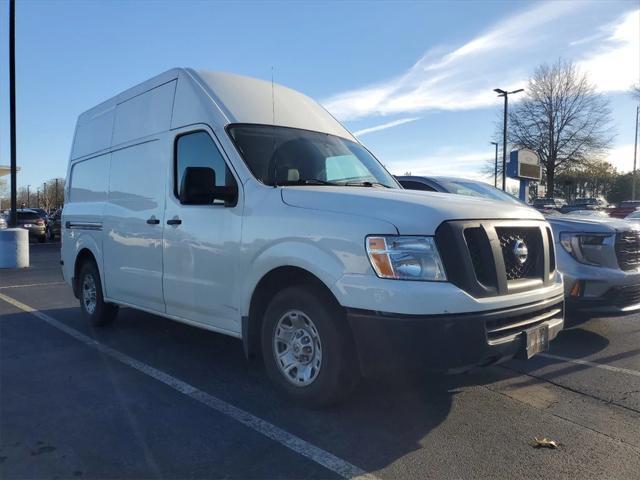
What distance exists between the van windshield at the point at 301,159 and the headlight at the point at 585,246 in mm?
2138

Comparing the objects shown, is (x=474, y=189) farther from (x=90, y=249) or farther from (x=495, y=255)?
(x=90, y=249)

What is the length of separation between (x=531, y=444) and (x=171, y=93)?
4.28m

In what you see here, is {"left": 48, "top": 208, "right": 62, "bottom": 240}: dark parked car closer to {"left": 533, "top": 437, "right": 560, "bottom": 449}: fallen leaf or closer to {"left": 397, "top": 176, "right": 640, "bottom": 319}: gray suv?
{"left": 397, "top": 176, "right": 640, "bottom": 319}: gray suv

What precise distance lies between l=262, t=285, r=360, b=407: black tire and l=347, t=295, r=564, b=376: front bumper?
0.14 meters

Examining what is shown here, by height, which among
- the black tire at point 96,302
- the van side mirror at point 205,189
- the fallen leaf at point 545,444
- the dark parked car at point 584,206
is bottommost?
the fallen leaf at point 545,444

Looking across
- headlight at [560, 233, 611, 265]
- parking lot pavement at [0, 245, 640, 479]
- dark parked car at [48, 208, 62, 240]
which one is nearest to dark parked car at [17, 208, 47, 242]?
dark parked car at [48, 208, 62, 240]

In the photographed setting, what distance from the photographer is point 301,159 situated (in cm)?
468

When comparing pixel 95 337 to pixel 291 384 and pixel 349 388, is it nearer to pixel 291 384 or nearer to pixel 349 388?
pixel 291 384

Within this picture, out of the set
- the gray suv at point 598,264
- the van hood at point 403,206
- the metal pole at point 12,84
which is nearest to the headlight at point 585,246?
the gray suv at point 598,264

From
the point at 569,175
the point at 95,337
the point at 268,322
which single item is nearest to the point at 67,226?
the point at 95,337

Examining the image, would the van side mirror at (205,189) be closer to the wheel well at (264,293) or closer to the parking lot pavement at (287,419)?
the wheel well at (264,293)

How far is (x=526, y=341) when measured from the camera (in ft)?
11.9

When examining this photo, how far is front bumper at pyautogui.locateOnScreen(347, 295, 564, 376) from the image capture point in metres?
3.23

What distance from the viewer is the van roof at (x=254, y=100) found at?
4785mm
